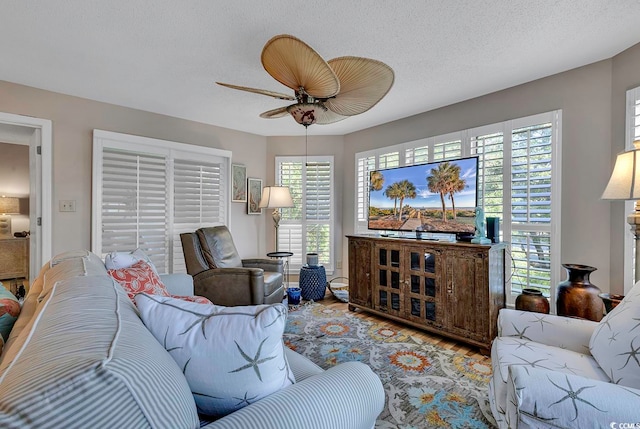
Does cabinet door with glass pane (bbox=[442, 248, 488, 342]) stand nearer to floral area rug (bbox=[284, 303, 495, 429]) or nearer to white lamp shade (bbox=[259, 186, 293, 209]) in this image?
floral area rug (bbox=[284, 303, 495, 429])

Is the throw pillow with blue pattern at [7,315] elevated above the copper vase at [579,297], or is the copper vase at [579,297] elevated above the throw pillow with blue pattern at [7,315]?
the throw pillow with blue pattern at [7,315]

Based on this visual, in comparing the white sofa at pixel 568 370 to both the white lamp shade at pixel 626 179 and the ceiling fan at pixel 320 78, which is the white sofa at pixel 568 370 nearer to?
the white lamp shade at pixel 626 179

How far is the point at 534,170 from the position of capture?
8.66 feet

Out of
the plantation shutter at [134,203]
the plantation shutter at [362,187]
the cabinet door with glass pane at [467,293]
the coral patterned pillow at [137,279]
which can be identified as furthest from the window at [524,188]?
the plantation shutter at [134,203]

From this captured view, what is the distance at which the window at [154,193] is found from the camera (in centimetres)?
322

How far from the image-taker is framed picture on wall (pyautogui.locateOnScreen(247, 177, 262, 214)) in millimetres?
4449

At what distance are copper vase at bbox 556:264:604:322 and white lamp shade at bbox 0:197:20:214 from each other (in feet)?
23.1

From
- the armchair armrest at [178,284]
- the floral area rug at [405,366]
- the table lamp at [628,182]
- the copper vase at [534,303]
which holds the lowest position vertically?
A: the floral area rug at [405,366]

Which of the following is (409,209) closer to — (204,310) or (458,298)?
(458,298)

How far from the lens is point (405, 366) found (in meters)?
2.20

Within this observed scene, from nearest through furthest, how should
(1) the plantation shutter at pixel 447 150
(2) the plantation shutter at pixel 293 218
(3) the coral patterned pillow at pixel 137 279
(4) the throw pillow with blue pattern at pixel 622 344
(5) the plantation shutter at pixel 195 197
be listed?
(4) the throw pillow with blue pattern at pixel 622 344
(3) the coral patterned pillow at pixel 137 279
(1) the plantation shutter at pixel 447 150
(5) the plantation shutter at pixel 195 197
(2) the plantation shutter at pixel 293 218

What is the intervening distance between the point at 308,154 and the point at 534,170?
288cm

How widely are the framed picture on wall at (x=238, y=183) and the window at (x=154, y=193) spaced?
0.10m

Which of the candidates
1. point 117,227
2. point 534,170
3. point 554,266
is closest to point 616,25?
point 534,170
